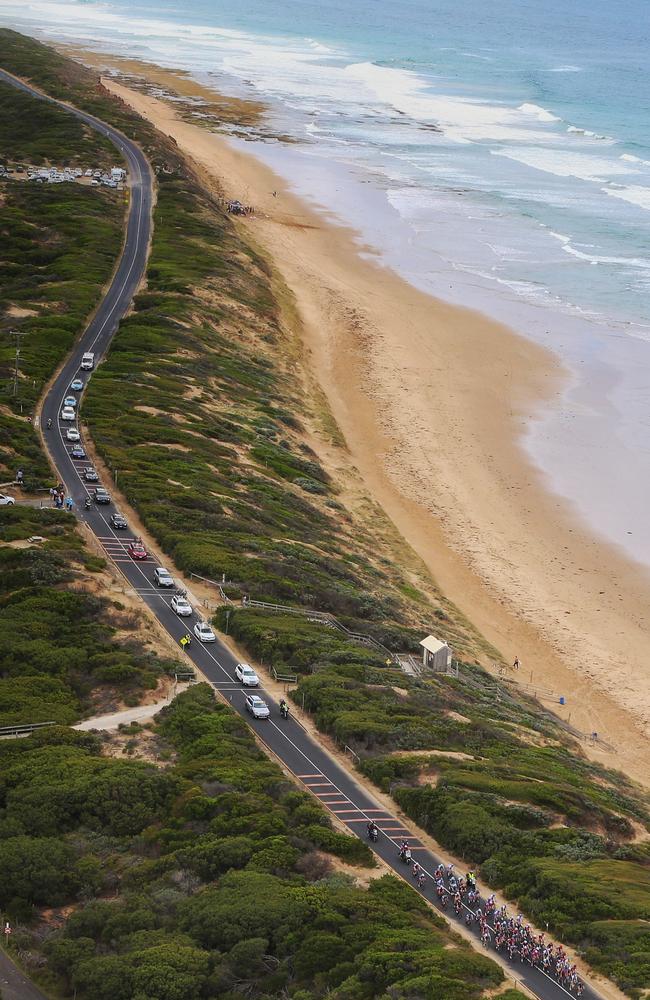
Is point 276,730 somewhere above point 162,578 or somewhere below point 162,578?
below

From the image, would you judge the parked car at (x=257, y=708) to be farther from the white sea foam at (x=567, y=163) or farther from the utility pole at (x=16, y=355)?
the white sea foam at (x=567, y=163)

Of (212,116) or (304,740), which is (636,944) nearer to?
(304,740)

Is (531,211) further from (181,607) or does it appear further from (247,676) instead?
(247,676)

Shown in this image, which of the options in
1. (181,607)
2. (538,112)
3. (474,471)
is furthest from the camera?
(538,112)

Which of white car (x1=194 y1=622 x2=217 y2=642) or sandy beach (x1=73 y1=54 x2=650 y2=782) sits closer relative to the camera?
white car (x1=194 y1=622 x2=217 y2=642)

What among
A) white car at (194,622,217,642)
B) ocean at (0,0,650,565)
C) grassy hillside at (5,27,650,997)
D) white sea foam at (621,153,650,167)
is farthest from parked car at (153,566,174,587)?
white sea foam at (621,153,650,167)

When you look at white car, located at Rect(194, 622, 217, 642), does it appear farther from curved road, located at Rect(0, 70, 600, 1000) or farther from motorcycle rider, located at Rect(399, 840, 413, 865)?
motorcycle rider, located at Rect(399, 840, 413, 865)

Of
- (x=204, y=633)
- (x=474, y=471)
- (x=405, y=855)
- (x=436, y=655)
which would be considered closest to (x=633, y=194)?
(x=474, y=471)
